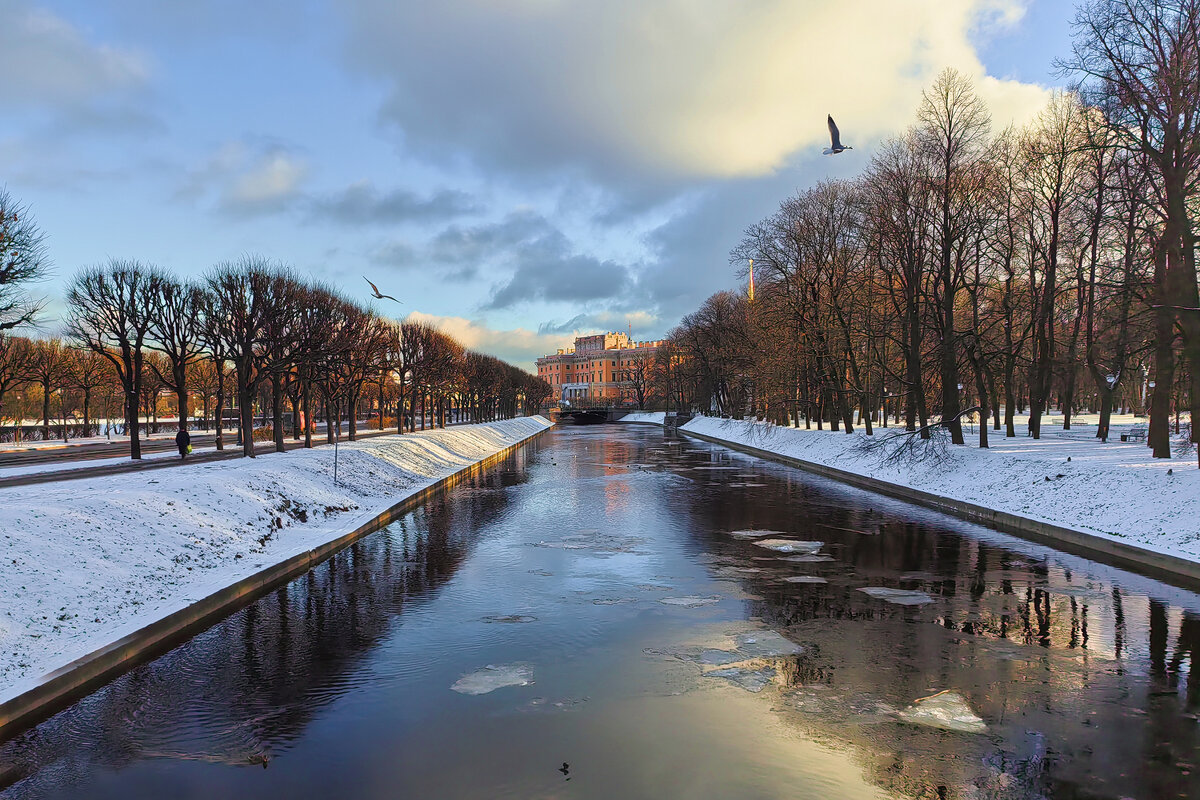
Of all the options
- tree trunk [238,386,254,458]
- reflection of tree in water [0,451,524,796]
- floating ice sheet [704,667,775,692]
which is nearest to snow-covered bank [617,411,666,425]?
tree trunk [238,386,254,458]

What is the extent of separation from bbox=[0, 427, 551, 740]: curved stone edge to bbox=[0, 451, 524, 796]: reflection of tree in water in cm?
19

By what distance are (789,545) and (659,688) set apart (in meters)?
8.01

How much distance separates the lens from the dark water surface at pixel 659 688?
197 inches

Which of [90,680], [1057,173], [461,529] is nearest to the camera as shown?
[90,680]

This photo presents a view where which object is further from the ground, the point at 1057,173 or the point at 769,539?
the point at 1057,173

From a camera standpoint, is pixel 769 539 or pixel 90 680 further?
pixel 769 539

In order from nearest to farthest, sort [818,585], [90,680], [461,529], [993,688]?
[993,688] < [90,680] < [818,585] < [461,529]

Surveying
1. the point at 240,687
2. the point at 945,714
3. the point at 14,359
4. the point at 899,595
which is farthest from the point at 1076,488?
the point at 14,359

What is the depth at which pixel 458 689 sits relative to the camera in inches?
264

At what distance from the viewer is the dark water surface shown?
5.01 meters

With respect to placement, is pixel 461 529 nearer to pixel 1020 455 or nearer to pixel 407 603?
pixel 407 603

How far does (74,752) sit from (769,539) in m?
11.9

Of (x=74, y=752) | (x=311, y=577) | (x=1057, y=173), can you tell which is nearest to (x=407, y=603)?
(x=311, y=577)

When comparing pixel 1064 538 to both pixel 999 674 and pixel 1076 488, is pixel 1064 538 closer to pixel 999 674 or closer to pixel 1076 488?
pixel 1076 488
